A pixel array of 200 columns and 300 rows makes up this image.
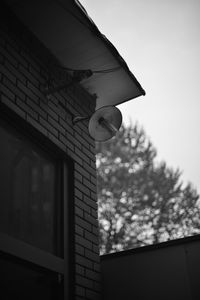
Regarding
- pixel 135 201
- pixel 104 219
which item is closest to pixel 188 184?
pixel 135 201

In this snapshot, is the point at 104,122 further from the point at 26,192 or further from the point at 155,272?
the point at 155,272

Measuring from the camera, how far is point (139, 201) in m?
13.3

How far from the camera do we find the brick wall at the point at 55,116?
337 centimetres

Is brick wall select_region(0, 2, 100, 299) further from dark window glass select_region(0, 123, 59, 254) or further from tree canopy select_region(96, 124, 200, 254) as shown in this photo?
tree canopy select_region(96, 124, 200, 254)

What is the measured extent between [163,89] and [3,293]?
9.49 meters

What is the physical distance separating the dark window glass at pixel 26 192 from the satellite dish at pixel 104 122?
0.61m

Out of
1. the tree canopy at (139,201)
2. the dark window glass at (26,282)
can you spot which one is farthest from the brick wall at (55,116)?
the tree canopy at (139,201)

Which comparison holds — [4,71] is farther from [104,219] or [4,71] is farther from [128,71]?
[104,219]

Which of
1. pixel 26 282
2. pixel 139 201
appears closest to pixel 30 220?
pixel 26 282

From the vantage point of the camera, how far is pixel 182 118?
523 inches

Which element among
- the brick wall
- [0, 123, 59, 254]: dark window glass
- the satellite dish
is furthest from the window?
the satellite dish

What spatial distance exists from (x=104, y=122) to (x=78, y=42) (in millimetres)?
885

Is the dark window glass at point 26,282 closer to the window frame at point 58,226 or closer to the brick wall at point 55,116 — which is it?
the window frame at point 58,226

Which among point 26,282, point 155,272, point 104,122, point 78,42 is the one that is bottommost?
point 26,282
